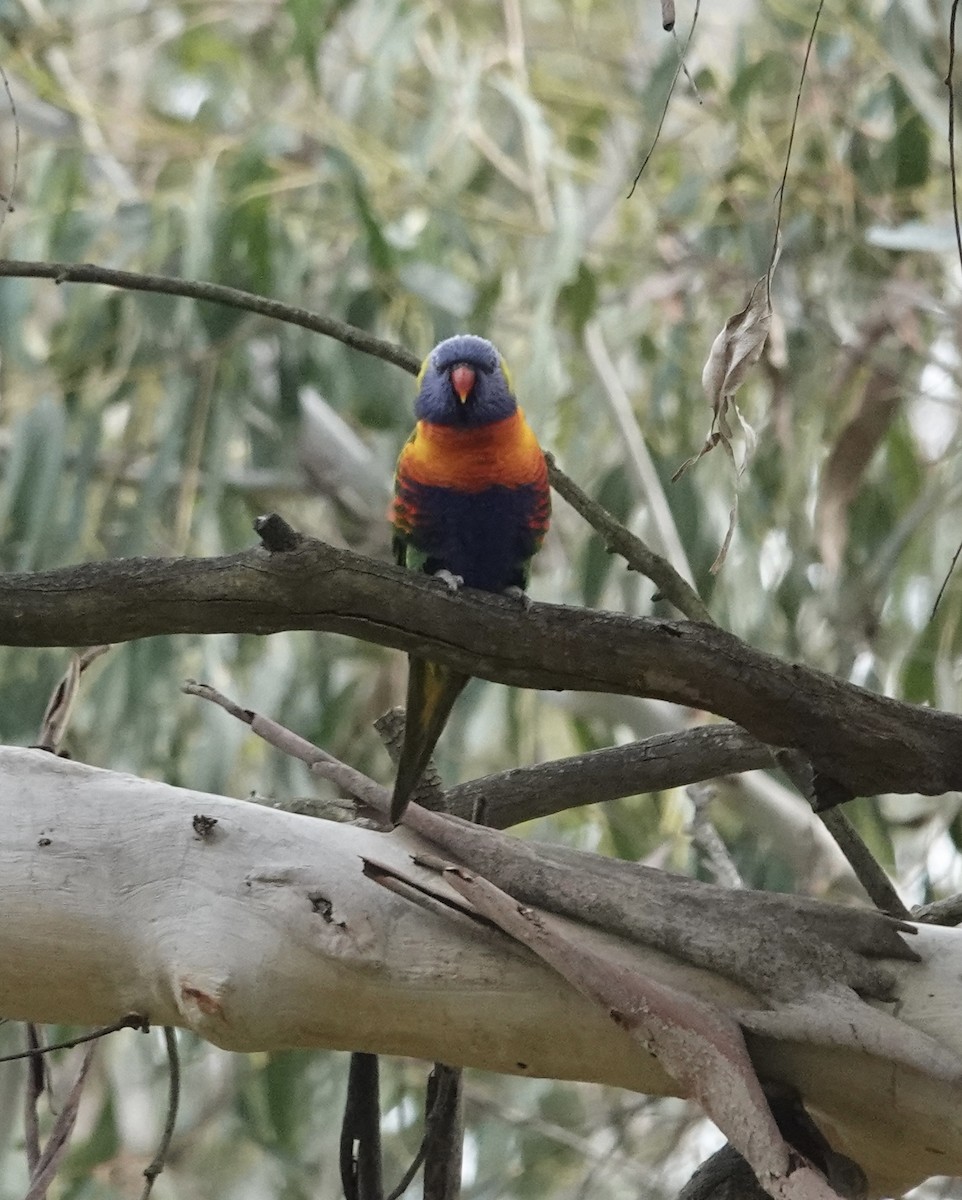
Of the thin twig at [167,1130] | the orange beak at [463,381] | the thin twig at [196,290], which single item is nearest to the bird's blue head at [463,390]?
the orange beak at [463,381]

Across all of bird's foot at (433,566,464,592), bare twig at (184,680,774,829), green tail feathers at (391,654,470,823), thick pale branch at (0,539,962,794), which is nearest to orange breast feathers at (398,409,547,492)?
bird's foot at (433,566,464,592)

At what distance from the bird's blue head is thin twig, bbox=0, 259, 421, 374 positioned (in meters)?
0.35

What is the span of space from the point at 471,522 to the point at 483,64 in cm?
145

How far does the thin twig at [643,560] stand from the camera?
150 centimetres

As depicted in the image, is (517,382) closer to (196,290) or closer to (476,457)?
(476,457)

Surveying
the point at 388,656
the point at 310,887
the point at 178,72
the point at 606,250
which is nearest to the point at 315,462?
the point at 388,656

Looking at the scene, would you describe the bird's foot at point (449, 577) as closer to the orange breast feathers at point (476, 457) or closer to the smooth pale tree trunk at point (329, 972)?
the orange breast feathers at point (476, 457)

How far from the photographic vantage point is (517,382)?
268 cm

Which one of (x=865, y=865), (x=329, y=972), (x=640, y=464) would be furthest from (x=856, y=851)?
(x=640, y=464)

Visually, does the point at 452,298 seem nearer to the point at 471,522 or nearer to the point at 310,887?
the point at 471,522

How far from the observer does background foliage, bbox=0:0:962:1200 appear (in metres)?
2.59

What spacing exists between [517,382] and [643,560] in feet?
4.05

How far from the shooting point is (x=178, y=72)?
4.04 m

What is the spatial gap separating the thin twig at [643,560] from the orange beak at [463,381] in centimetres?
45
